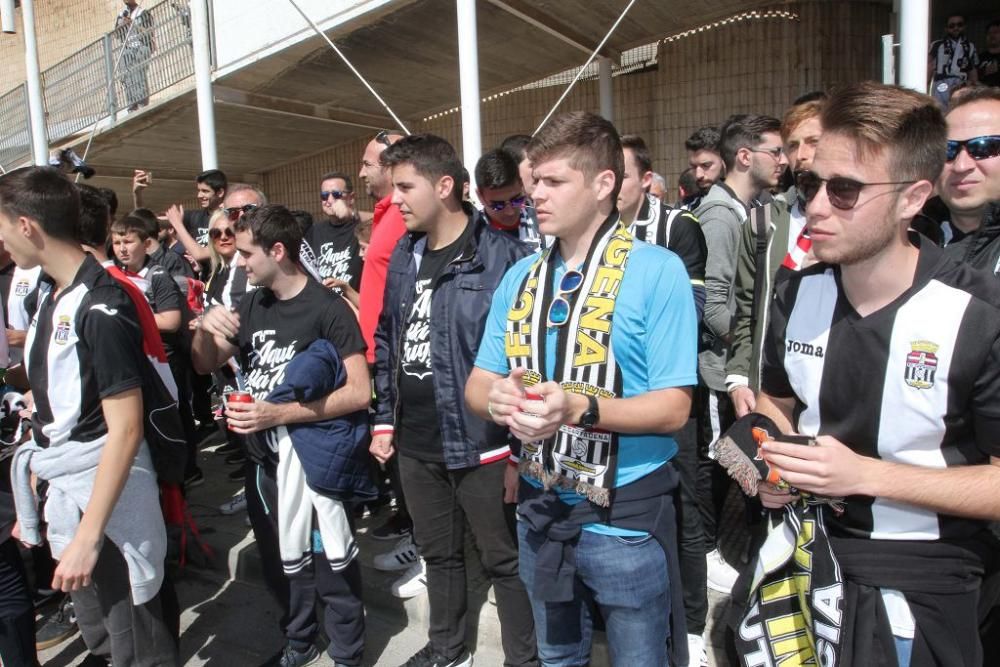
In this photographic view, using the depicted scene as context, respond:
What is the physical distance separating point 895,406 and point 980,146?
3.53 ft

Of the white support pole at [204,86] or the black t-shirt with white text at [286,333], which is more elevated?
the white support pole at [204,86]

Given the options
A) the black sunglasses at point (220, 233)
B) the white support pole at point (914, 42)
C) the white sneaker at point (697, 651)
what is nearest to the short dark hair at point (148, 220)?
the black sunglasses at point (220, 233)

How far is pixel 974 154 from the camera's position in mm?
2086

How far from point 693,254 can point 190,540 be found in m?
3.65

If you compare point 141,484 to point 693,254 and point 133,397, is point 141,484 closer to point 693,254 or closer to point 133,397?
point 133,397

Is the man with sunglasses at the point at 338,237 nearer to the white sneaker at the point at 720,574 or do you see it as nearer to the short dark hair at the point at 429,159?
the short dark hair at the point at 429,159

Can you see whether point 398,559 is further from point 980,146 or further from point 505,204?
point 980,146

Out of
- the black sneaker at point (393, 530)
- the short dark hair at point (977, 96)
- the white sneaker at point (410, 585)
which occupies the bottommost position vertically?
the white sneaker at point (410, 585)

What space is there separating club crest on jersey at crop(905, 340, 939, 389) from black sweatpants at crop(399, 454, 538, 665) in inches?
63.5

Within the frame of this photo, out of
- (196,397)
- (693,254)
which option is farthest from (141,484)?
(196,397)

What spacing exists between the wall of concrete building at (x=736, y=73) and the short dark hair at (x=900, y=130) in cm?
672

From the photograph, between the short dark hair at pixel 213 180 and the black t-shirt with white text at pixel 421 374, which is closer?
the black t-shirt with white text at pixel 421 374

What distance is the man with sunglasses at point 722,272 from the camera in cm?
328

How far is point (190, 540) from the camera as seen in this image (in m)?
4.51
